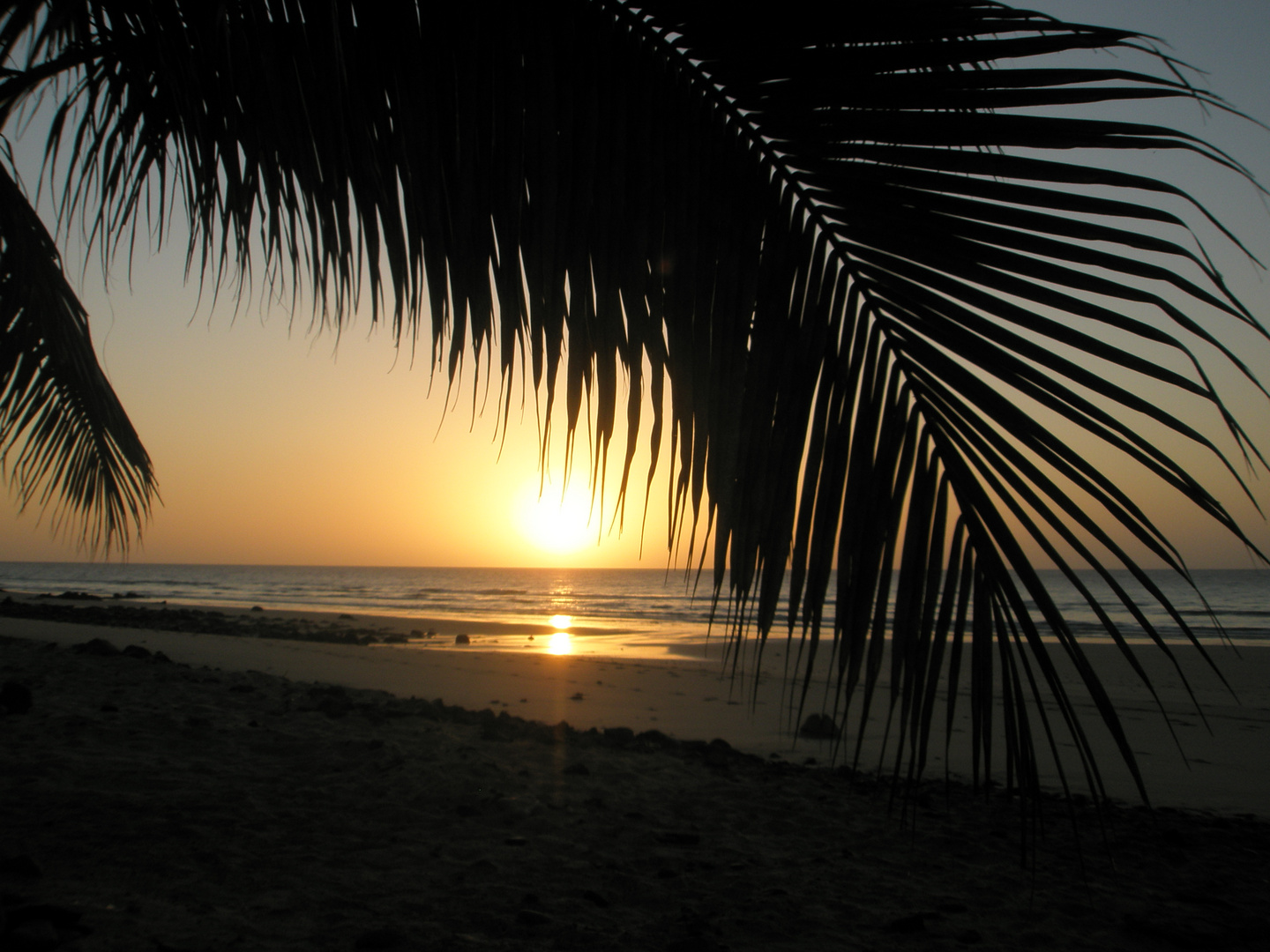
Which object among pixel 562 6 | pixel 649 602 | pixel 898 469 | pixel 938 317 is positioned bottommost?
pixel 649 602

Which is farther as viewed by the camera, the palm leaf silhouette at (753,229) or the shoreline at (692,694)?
the shoreline at (692,694)

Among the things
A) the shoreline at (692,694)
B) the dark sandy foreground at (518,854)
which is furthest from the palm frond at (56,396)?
the shoreline at (692,694)

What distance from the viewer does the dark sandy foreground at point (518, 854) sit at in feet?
6.90

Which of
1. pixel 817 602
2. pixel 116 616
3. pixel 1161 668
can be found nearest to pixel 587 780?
pixel 817 602

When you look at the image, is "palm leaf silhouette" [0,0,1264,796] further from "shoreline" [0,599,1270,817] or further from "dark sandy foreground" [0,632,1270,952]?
"dark sandy foreground" [0,632,1270,952]

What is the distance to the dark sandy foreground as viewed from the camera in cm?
210

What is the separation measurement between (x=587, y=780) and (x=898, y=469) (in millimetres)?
3204

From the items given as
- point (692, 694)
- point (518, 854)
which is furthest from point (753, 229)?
point (692, 694)

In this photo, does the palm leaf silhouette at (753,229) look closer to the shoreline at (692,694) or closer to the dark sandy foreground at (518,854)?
the shoreline at (692,694)

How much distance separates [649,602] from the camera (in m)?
38.6

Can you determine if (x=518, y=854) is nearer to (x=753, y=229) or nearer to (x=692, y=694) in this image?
(x=753, y=229)

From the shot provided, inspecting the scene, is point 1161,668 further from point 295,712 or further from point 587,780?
point 295,712

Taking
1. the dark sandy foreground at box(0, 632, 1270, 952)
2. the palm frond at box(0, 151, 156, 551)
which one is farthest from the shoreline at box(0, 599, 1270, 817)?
the palm frond at box(0, 151, 156, 551)

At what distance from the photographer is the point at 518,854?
9.06ft
